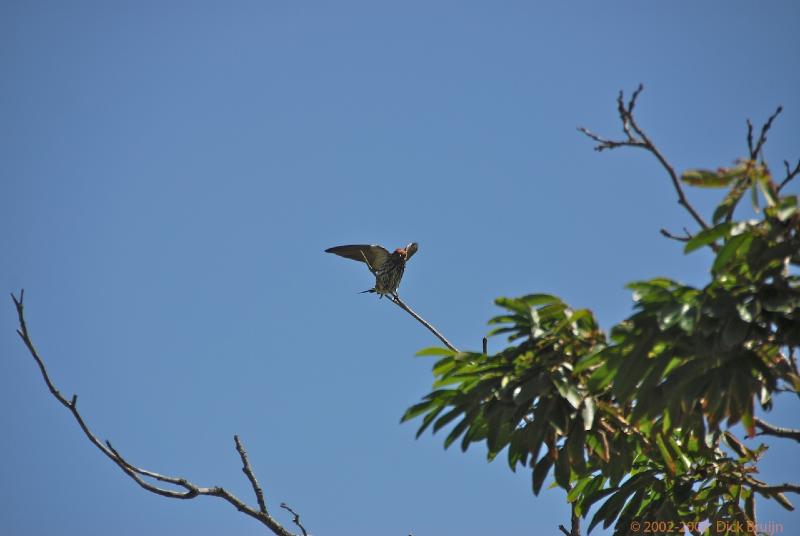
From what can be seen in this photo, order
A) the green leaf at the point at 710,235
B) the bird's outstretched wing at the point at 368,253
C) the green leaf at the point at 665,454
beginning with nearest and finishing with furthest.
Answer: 1. the green leaf at the point at 710,235
2. the green leaf at the point at 665,454
3. the bird's outstretched wing at the point at 368,253

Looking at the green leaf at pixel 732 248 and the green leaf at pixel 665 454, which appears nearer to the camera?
the green leaf at pixel 732 248

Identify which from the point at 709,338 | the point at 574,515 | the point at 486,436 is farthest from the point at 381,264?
the point at 709,338

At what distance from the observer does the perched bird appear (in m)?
10.1

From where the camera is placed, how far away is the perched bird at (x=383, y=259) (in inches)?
397

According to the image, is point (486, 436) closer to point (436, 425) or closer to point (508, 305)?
point (436, 425)

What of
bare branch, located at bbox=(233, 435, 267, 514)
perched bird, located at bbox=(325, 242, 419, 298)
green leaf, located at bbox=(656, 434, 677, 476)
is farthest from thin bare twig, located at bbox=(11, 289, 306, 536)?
perched bird, located at bbox=(325, 242, 419, 298)

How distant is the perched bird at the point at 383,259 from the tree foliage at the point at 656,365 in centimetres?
605

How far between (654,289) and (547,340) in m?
0.57

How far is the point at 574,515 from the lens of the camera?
4.81 meters

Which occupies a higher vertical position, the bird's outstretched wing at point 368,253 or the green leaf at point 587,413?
the bird's outstretched wing at point 368,253

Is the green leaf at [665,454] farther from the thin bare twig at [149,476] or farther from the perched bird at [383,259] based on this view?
the perched bird at [383,259]

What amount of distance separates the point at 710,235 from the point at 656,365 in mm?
601

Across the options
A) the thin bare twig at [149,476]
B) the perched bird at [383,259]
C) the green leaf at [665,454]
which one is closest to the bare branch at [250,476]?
the thin bare twig at [149,476]

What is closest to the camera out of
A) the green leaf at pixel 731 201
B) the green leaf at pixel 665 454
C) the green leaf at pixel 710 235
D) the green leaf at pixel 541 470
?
the green leaf at pixel 710 235
